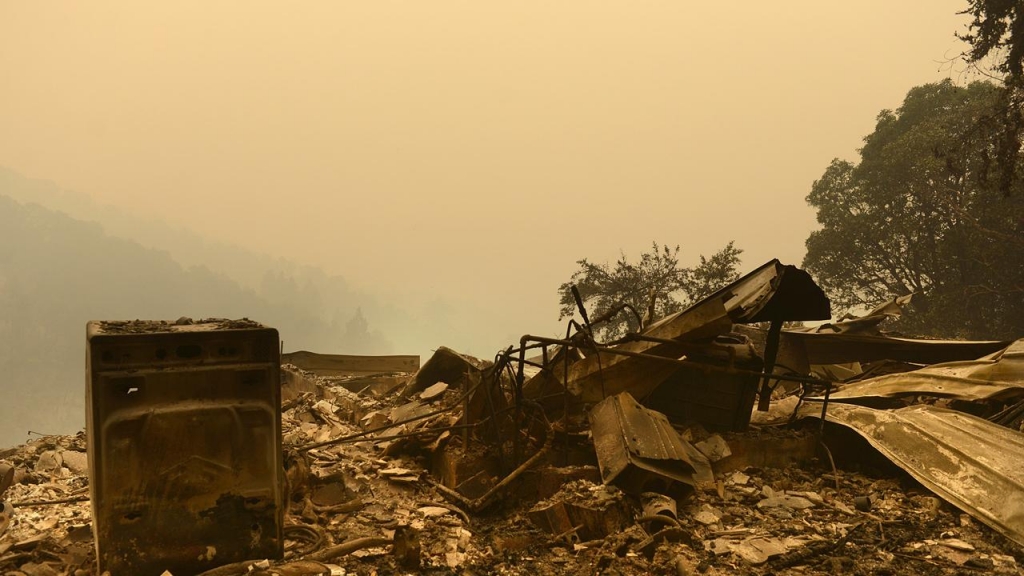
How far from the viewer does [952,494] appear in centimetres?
493

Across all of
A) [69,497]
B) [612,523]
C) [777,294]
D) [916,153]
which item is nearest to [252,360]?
[612,523]

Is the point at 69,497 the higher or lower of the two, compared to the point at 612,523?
higher

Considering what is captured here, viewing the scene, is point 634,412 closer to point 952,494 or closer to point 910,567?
point 910,567

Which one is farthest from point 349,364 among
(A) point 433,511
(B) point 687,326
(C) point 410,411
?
(B) point 687,326

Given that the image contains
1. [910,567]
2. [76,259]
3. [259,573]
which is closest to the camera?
[259,573]

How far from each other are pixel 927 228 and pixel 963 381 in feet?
70.2

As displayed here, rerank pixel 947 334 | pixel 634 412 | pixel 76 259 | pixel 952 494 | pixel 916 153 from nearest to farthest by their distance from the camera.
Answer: pixel 952 494, pixel 634 412, pixel 947 334, pixel 916 153, pixel 76 259

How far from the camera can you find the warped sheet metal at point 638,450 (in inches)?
190

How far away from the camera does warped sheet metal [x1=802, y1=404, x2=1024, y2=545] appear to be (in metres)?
4.59

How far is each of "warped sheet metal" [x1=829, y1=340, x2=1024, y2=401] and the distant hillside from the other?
76.4m

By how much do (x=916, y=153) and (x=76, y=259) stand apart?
5086 inches

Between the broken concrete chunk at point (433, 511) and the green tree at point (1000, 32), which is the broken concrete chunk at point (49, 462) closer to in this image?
the broken concrete chunk at point (433, 511)

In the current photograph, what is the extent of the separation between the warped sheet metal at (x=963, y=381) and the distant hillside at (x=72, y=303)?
76.4m

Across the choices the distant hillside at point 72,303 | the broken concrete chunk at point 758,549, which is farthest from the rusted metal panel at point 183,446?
the distant hillside at point 72,303
